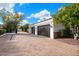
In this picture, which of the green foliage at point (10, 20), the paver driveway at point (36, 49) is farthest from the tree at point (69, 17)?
the paver driveway at point (36, 49)

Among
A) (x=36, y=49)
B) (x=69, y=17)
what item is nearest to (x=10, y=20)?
(x=69, y=17)

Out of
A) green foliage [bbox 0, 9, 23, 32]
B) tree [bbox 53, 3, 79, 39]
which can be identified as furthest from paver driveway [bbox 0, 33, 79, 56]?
tree [bbox 53, 3, 79, 39]

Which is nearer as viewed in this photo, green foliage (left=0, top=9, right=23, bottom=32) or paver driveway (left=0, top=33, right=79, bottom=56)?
paver driveway (left=0, top=33, right=79, bottom=56)

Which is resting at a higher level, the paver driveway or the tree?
the tree

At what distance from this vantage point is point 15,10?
44.4ft

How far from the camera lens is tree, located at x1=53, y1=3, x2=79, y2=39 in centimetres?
1413

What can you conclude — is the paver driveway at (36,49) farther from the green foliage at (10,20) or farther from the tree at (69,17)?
the tree at (69,17)

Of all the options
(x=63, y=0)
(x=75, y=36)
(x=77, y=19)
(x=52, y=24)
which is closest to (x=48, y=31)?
(x=52, y=24)

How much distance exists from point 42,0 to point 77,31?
663 centimetres

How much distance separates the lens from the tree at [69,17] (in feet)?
46.4

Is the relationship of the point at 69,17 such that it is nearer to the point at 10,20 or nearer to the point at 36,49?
the point at 10,20

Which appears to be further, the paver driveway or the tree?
the tree

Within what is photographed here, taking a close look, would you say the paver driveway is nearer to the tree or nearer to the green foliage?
the green foliage

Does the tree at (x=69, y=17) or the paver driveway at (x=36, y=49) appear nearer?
the paver driveway at (x=36, y=49)
